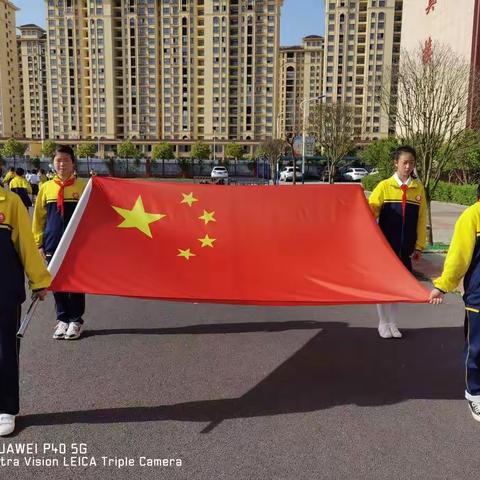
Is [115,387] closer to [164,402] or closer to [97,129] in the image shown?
[164,402]

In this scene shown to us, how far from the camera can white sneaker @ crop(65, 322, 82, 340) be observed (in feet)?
16.5

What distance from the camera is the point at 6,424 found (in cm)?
320

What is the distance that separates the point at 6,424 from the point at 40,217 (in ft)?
7.74

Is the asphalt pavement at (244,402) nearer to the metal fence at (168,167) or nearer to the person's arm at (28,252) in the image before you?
the person's arm at (28,252)

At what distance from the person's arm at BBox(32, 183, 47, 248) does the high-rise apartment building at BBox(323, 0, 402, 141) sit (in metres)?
96.8

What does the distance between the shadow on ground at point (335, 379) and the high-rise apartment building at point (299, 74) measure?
394ft

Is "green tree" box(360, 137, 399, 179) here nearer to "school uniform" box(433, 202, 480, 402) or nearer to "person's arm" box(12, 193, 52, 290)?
"school uniform" box(433, 202, 480, 402)

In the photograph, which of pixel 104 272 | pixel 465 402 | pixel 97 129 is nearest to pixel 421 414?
pixel 465 402

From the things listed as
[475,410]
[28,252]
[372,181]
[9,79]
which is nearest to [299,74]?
[9,79]

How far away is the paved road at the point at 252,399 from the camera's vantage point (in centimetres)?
292

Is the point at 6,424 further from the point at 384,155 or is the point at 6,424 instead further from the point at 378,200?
the point at 384,155

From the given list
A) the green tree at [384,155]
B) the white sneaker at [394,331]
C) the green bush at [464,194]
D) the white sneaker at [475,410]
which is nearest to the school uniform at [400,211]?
the white sneaker at [394,331]

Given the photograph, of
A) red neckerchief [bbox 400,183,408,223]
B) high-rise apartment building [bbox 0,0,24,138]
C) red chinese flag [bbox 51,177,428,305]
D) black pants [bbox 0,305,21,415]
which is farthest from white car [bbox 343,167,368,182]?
high-rise apartment building [bbox 0,0,24,138]

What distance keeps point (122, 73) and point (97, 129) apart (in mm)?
12729
